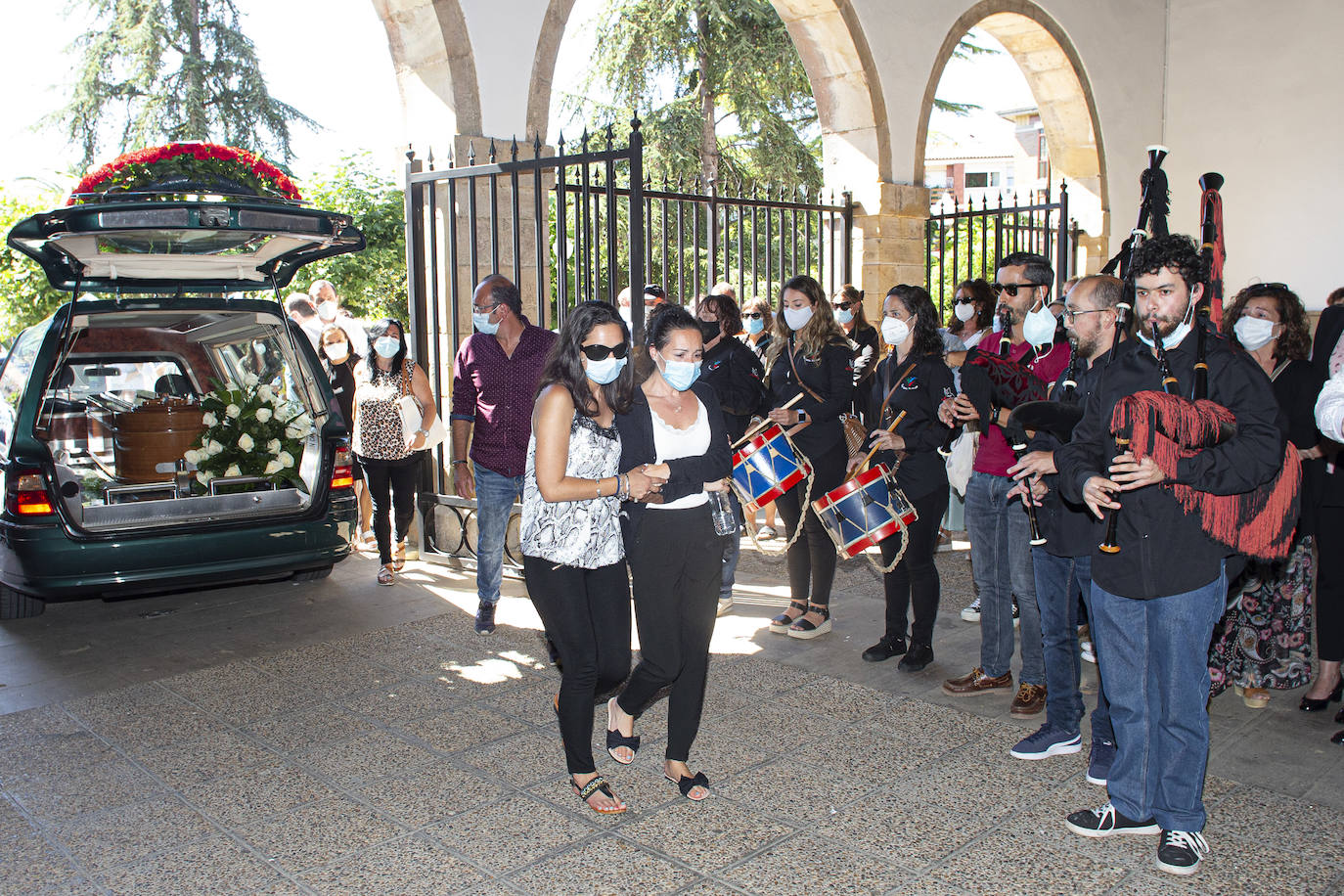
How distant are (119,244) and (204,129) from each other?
21998 mm

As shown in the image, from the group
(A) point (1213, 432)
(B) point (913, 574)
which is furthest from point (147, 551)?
(A) point (1213, 432)

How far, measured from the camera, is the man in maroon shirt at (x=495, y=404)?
5672 mm

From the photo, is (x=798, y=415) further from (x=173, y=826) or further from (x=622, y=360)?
(x=173, y=826)

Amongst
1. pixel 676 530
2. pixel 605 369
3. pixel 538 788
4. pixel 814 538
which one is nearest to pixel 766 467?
pixel 814 538

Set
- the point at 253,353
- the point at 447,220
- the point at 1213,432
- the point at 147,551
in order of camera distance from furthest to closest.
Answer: the point at 447,220, the point at 253,353, the point at 147,551, the point at 1213,432

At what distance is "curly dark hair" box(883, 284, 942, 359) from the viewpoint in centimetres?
497

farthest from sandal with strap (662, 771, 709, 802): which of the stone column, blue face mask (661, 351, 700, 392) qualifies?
the stone column

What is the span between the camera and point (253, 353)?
7039mm

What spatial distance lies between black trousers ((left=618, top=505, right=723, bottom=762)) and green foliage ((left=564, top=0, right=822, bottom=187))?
17.4 metres

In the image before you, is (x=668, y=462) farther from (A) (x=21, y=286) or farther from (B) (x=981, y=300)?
(A) (x=21, y=286)

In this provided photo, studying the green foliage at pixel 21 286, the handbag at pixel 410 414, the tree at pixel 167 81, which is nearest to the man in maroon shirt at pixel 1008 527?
the handbag at pixel 410 414

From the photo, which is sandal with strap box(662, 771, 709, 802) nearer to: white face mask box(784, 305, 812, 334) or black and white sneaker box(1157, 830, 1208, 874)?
black and white sneaker box(1157, 830, 1208, 874)

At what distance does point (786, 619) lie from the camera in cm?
582

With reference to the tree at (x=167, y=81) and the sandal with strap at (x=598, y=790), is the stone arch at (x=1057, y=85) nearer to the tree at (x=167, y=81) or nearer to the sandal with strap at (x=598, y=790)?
the sandal with strap at (x=598, y=790)
